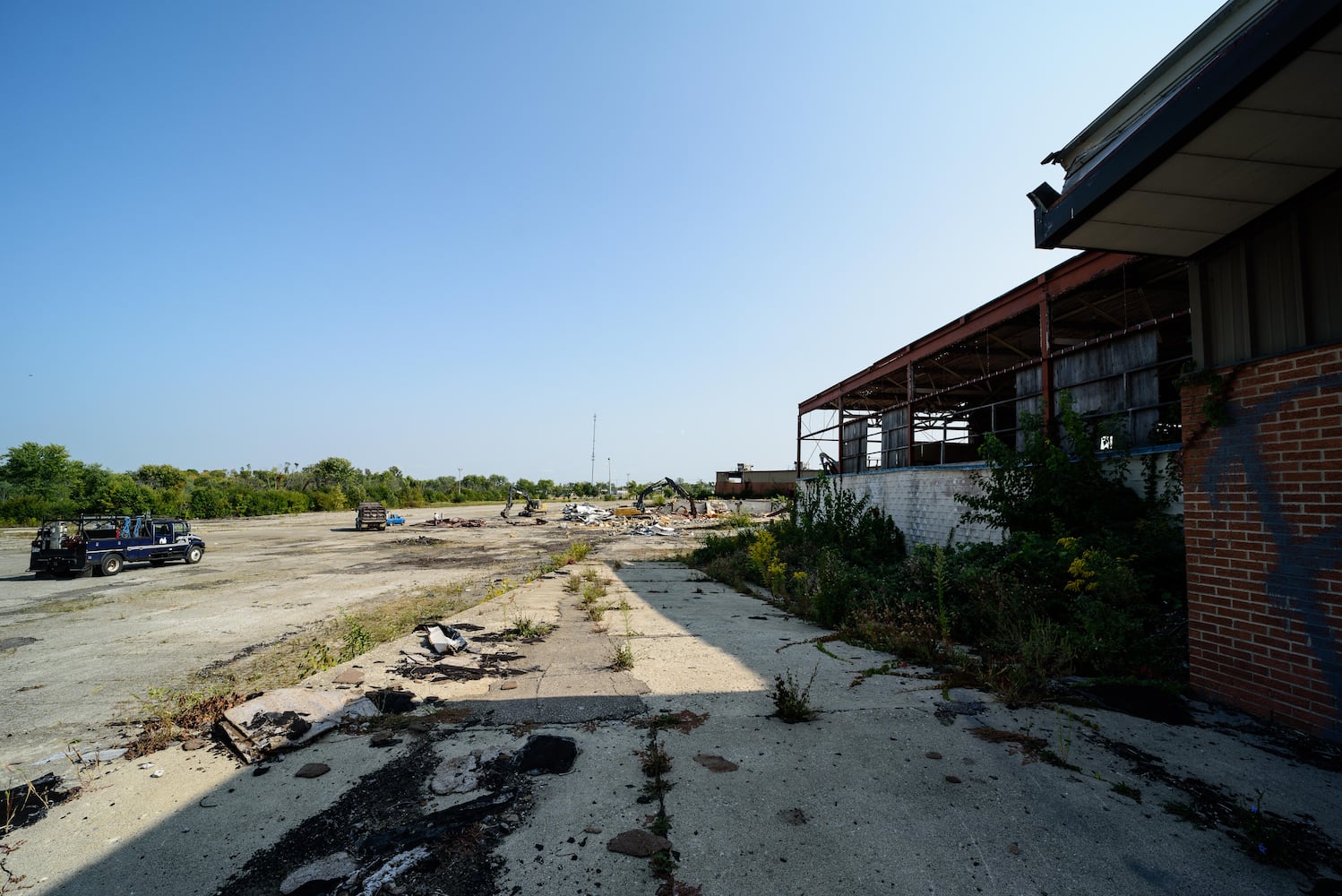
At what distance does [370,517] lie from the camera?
34125 mm

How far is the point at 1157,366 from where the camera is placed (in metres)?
6.88

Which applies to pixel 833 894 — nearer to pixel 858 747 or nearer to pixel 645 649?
pixel 858 747

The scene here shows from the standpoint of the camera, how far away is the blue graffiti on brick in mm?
3428

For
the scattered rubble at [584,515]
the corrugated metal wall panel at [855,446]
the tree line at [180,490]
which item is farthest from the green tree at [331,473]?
the corrugated metal wall panel at [855,446]

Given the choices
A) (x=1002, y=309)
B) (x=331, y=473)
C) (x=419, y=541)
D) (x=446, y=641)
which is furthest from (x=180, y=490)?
(x=1002, y=309)

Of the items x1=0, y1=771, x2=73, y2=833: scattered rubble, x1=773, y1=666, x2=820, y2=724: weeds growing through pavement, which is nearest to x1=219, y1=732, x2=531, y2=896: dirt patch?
x1=0, y1=771, x2=73, y2=833: scattered rubble

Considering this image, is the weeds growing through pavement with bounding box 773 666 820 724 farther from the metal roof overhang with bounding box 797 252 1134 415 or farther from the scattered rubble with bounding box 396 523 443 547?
the scattered rubble with bounding box 396 523 443 547

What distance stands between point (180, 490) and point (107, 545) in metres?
41.4

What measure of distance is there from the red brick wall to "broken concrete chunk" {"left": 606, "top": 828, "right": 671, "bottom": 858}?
4342mm

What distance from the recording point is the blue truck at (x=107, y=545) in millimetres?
16016

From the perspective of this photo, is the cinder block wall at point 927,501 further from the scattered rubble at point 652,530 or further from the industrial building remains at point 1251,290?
the scattered rubble at point 652,530

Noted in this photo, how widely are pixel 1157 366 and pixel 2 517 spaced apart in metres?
58.5

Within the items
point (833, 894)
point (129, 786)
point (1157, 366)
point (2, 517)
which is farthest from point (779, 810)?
point (2, 517)

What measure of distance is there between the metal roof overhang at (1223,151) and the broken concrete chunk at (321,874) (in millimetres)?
5920
